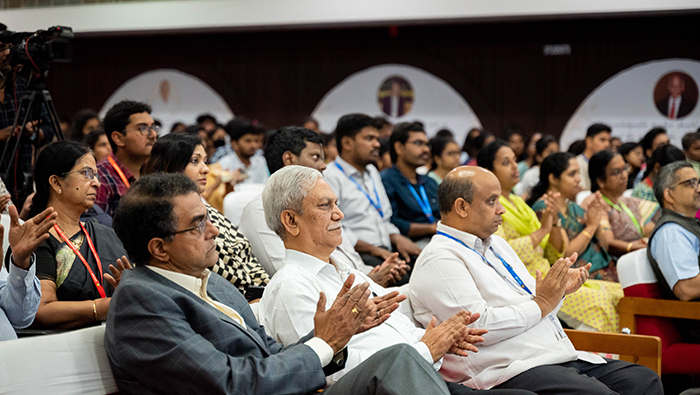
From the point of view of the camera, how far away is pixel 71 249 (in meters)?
2.39

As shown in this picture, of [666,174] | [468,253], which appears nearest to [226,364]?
[468,253]

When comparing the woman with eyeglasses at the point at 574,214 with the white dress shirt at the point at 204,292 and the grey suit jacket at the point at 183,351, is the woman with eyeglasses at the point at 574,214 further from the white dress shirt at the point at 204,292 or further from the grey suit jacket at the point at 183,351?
the grey suit jacket at the point at 183,351

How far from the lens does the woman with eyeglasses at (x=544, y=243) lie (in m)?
3.38

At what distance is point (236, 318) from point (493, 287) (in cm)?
94

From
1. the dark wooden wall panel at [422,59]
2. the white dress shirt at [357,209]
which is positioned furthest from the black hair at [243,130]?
the dark wooden wall panel at [422,59]

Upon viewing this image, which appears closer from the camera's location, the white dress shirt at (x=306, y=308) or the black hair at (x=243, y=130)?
the white dress shirt at (x=306, y=308)

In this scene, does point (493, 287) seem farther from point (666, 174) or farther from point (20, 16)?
point (20, 16)

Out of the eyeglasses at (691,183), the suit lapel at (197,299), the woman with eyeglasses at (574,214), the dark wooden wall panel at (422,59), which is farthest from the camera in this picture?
the dark wooden wall panel at (422,59)

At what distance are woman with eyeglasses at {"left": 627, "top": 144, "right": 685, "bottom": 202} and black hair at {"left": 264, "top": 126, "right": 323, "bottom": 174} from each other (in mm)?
2682

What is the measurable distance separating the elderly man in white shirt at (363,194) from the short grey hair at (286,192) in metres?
1.77

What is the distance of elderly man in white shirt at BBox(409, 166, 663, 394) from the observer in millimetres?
2205

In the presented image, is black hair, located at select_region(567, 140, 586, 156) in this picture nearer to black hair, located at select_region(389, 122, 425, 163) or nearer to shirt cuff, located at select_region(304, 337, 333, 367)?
black hair, located at select_region(389, 122, 425, 163)

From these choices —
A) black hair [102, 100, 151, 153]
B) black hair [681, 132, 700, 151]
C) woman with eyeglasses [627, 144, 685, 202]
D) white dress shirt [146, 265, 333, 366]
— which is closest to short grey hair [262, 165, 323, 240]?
white dress shirt [146, 265, 333, 366]

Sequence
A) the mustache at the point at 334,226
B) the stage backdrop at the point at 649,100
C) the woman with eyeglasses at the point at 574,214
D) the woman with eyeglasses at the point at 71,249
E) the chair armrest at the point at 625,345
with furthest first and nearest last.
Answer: the stage backdrop at the point at 649,100, the woman with eyeglasses at the point at 574,214, the chair armrest at the point at 625,345, the woman with eyeglasses at the point at 71,249, the mustache at the point at 334,226
